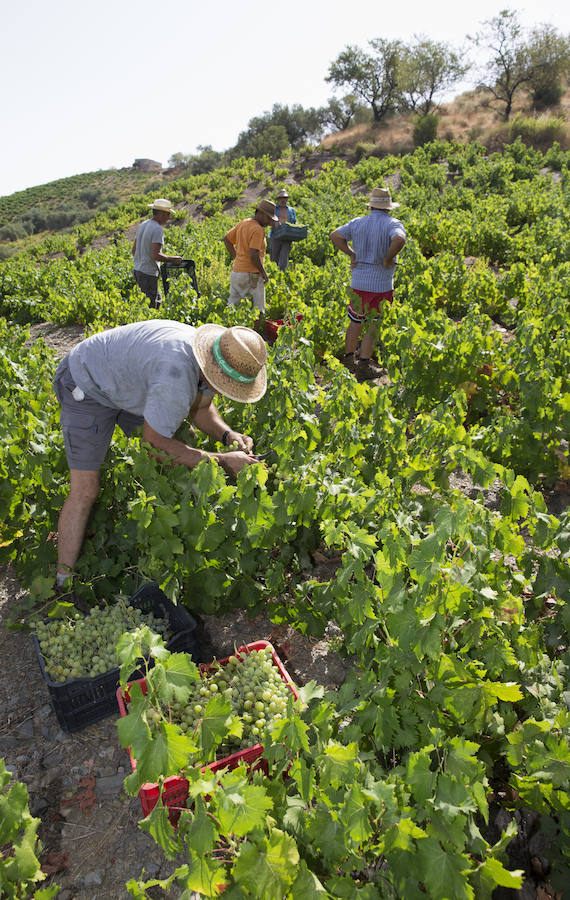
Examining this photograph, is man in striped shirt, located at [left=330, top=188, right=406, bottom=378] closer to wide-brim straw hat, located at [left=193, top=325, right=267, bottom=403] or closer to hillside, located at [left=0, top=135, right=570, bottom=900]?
hillside, located at [left=0, top=135, right=570, bottom=900]

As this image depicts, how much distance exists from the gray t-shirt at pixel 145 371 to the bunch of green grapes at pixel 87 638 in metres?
1.00

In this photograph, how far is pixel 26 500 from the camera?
3543mm

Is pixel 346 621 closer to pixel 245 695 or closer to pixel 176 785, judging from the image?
pixel 245 695

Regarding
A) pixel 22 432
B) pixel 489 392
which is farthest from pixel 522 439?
pixel 22 432

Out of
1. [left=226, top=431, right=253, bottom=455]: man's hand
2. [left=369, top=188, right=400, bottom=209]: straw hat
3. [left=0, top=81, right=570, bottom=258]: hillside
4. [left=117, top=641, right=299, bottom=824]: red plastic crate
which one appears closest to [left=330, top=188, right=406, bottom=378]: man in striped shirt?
[left=369, top=188, right=400, bottom=209]: straw hat

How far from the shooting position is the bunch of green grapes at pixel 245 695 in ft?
7.44

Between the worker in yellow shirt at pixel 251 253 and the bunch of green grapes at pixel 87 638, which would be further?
the worker in yellow shirt at pixel 251 253

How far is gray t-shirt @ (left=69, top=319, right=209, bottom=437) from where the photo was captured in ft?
8.39

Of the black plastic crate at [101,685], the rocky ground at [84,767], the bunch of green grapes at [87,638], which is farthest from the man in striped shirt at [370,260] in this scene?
the bunch of green grapes at [87,638]

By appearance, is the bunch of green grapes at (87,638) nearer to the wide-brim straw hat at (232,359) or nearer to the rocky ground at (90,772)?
the rocky ground at (90,772)

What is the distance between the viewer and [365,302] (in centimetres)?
618

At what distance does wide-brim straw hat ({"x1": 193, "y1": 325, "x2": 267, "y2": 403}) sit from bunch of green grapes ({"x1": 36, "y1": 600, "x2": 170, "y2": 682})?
4.10 feet

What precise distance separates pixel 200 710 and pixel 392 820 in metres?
1.00

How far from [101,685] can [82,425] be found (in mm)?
1330
